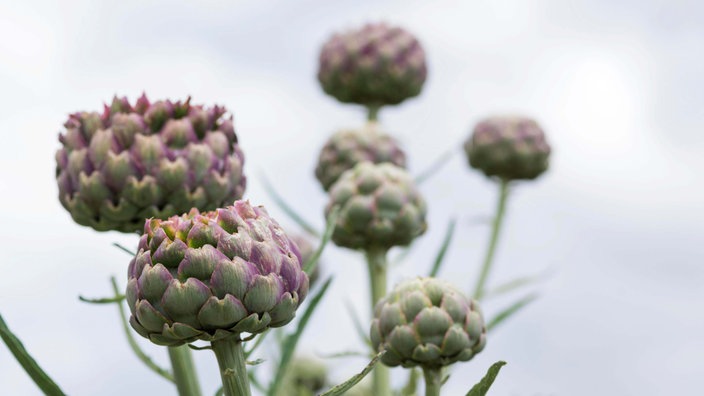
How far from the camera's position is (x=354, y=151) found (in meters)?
2.28

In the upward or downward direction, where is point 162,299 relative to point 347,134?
upward

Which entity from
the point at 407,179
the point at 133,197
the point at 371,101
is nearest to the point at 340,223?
the point at 407,179

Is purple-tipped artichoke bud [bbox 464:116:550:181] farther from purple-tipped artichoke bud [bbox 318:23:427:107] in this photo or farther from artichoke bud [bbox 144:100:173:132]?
artichoke bud [bbox 144:100:173:132]

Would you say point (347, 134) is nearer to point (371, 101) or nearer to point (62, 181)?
point (371, 101)

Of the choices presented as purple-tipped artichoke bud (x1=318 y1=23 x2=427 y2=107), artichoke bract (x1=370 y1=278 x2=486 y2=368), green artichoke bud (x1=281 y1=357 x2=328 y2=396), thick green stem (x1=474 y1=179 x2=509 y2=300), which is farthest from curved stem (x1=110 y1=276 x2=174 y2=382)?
green artichoke bud (x1=281 y1=357 x2=328 y2=396)

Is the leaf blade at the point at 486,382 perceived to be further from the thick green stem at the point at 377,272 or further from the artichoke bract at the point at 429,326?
the thick green stem at the point at 377,272

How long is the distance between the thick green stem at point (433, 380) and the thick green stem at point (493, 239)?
2.69 ft

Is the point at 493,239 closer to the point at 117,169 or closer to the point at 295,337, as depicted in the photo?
the point at 295,337

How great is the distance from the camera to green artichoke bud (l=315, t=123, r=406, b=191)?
2285 mm

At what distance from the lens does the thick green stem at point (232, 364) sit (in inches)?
50.4

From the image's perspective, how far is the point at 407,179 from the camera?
2012 millimetres

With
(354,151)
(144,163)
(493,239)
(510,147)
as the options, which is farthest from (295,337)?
(510,147)

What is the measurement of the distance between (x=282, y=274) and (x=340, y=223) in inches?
31.0

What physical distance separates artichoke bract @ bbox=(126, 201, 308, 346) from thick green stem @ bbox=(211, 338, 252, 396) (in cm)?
6
